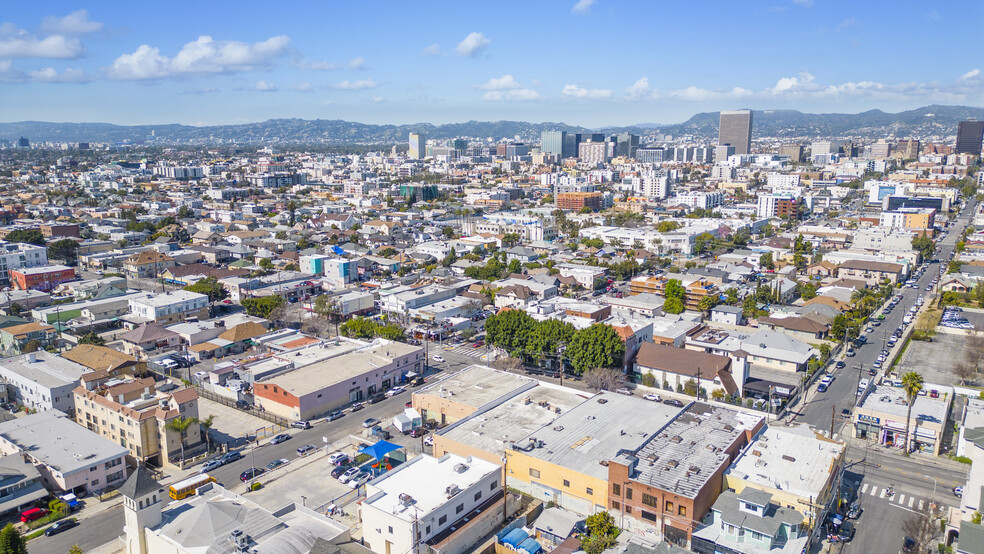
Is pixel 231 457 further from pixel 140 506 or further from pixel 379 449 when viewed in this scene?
pixel 140 506

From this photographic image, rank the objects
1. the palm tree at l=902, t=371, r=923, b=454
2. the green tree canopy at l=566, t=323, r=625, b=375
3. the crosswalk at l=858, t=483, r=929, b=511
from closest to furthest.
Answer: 1. the crosswalk at l=858, t=483, r=929, b=511
2. the palm tree at l=902, t=371, r=923, b=454
3. the green tree canopy at l=566, t=323, r=625, b=375

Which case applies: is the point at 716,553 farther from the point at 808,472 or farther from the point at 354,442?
the point at 354,442

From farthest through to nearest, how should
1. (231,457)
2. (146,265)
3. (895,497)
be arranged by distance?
1. (146,265)
2. (231,457)
3. (895,497)

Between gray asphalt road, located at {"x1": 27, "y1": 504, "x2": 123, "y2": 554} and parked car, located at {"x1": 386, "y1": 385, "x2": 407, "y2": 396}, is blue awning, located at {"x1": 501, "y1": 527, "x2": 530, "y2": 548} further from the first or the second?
parked car, located at {"x1": 386, "y1": 385, "x2": 407, "y2": 396}

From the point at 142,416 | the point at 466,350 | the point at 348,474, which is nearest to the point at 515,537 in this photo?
the point at 348,474

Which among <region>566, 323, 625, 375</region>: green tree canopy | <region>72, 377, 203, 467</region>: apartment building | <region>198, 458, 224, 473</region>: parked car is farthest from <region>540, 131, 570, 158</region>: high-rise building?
<region>198, 458, 224, 473</region>: parked car

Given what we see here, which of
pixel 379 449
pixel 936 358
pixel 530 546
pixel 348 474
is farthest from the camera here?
pixel 936 358
